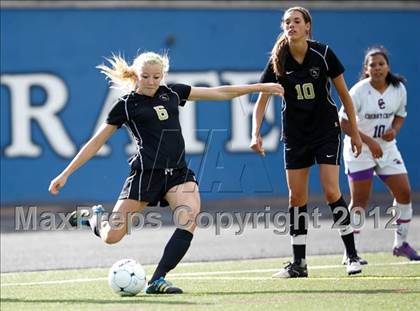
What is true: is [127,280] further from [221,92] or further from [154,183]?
[221,92]

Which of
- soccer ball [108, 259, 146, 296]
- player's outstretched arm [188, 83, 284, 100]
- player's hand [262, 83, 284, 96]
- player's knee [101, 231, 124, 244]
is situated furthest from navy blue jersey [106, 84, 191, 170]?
soccer ball [108, 259, 146, 296]

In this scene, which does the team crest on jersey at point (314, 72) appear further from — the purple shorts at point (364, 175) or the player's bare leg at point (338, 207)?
the purple shorts at point (364, 175)

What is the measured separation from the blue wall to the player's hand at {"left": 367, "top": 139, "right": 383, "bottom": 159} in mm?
6453

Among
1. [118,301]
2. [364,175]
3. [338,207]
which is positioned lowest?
[118,301]

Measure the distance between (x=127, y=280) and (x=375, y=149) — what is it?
360 cm

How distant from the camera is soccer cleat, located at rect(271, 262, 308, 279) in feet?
34.1

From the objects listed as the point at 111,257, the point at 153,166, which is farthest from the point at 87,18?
the point at 153,166

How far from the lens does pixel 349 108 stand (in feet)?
34.8

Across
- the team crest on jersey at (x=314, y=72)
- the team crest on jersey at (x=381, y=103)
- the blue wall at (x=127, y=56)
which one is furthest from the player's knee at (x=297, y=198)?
the blue wall at (x=127, y=56)

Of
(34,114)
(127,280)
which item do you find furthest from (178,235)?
(34,114)

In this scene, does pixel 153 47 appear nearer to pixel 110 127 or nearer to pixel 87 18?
pixel 87 18

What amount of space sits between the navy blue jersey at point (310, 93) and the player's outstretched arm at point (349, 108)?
8cm

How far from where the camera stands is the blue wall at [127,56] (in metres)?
19.0

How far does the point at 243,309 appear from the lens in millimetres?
8281
